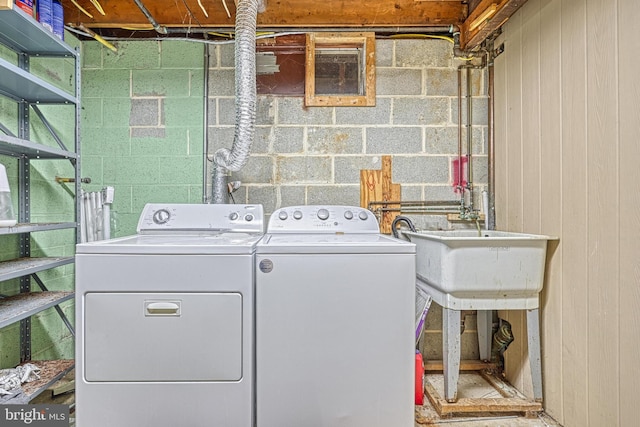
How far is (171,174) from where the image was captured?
2.49 meters

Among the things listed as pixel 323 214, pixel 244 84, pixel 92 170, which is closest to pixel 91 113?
pixel 92 170

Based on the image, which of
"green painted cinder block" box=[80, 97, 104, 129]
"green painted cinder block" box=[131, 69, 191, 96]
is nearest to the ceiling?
"green painted cinder block" box=[131, 69, 191, 96]

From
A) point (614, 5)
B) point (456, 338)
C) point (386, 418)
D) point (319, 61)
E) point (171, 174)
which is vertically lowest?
point (386, 418)

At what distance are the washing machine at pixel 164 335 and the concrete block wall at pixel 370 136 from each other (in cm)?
108

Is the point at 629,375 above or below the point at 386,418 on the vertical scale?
above

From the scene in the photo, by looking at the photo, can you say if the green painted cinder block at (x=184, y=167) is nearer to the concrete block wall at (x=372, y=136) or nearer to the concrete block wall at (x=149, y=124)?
the concrete block wall at (x=149, y=124)

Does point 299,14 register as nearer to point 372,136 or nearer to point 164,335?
point 372,136

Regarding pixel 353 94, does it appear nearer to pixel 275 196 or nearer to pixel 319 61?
pixel 319 61

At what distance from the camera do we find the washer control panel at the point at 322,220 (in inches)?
84.0

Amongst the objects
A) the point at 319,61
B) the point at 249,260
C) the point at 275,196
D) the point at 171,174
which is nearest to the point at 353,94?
the point at 319,61

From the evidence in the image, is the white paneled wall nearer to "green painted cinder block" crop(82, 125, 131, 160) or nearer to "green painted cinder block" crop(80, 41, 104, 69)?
"green painted cinder block" crop(82, 125, 131, 160)

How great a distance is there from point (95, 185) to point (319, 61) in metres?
1.75

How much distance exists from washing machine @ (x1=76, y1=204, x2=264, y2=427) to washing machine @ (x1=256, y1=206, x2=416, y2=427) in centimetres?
9

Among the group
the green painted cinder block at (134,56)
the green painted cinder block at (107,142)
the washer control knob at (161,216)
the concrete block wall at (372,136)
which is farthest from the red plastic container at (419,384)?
the green painted cinder block at (134,56)
